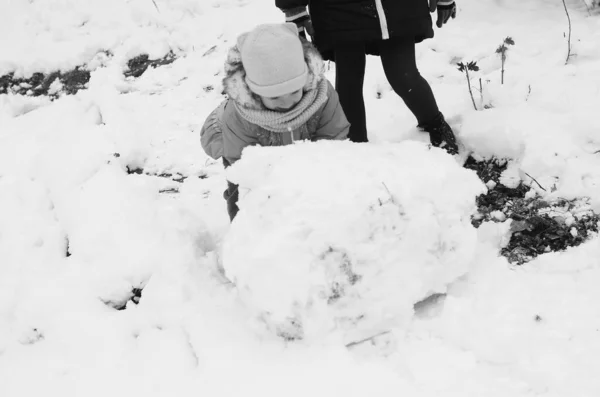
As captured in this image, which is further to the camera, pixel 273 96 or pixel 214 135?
pixel 214 135

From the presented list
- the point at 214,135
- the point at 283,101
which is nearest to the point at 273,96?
the point at 283,101

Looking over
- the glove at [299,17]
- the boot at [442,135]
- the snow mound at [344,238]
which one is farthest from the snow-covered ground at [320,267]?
the glove at [299,17]

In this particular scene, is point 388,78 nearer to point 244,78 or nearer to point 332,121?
point 332,121

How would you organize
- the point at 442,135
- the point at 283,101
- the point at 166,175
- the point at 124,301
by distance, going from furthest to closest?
the point at 166,175
the point at 442,135
the point at 124,301
the point at 283,101

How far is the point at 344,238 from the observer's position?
1648mm

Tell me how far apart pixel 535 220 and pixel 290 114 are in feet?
3.94

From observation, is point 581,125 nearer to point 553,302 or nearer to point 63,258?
point 553,302

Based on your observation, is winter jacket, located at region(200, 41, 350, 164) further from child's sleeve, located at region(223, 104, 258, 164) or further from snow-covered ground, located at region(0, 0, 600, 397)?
snow-covered ground, located at region(0, 0, 600, 397)

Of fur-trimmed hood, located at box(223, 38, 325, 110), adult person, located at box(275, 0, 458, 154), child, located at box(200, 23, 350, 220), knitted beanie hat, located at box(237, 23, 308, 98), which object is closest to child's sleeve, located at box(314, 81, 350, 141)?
child, located at box(200, 23, 350, 220)

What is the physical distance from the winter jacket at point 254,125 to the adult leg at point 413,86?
478 millimetres

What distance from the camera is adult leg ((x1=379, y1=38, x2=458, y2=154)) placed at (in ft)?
8.20

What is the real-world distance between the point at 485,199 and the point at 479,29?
200cm

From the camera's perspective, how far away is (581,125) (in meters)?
2.46

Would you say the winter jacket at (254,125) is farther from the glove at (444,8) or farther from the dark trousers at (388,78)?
the glove at (444,8)
